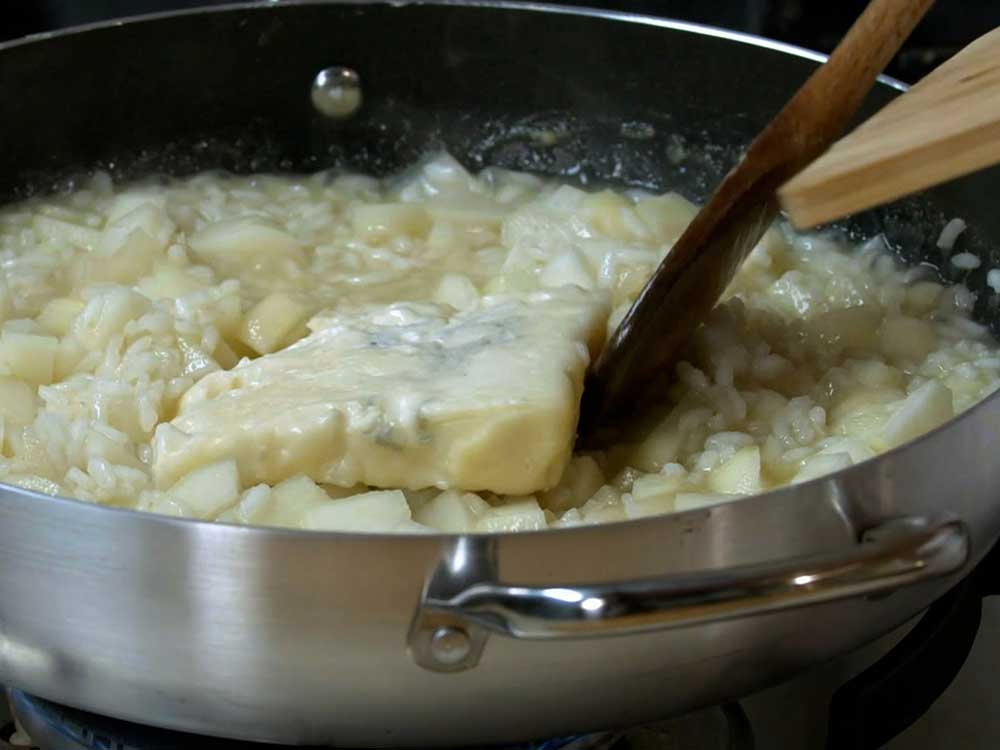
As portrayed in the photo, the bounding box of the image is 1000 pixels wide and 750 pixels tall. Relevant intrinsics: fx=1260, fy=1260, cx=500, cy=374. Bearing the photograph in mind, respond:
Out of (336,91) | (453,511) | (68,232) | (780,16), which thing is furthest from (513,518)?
(780,16)

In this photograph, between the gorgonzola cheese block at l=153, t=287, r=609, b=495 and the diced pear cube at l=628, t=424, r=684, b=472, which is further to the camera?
the diced pear cube at l=628, t=424, r=684, b=472

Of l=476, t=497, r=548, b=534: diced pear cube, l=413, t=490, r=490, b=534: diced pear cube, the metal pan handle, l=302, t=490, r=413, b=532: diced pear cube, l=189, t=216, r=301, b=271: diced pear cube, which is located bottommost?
l=189, t=216, r=301, b=271: diced pear cube

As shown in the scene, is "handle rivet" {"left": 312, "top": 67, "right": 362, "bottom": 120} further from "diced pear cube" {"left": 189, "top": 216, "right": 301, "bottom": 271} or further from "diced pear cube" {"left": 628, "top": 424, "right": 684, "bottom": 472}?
"diced pear cube" {"left": 628, "top": 424, "right": 684, "bottom": 472}

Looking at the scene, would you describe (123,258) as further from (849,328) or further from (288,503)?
(849,328)

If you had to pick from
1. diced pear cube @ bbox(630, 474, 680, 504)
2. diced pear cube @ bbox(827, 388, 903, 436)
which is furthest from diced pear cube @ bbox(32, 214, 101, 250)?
diced pear cube @ bbox(827, 388, 903, 436)

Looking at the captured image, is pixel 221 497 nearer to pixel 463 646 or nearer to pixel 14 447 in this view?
pixel 14 447

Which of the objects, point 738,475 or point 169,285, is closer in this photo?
point 738,475
